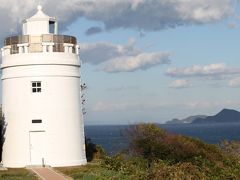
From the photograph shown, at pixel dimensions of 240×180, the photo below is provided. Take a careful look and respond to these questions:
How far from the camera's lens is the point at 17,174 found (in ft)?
84.4

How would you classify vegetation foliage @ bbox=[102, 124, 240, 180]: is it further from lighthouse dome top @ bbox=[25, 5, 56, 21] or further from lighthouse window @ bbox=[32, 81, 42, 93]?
lighthouse dome top @ bbox=[25, 5, 56, 21]

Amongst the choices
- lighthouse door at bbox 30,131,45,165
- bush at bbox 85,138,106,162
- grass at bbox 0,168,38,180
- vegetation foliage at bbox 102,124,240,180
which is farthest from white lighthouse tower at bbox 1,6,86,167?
bush at bbox 85,138,106,162

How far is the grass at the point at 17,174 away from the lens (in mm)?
24136

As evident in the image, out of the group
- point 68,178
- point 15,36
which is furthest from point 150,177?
point 15,36

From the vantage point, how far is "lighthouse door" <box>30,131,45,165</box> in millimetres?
29344

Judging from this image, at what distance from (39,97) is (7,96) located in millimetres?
2026

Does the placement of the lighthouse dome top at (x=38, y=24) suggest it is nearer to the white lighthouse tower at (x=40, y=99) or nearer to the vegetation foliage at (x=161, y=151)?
the white lighthouse tower at (x=40, y=99)

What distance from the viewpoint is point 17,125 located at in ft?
97.5

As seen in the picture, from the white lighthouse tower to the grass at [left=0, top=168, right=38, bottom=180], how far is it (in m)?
1.83

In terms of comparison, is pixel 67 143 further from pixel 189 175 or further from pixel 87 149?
pixel 189 175

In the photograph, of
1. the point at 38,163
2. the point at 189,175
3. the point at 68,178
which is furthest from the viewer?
the point at 38,163

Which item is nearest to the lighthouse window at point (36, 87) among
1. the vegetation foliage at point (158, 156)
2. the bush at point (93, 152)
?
the vegetation foliage at point (158, 156)

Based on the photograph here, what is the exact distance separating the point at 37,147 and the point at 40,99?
8.18 feet

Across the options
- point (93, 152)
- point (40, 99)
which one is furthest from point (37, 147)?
point (93, 152)
